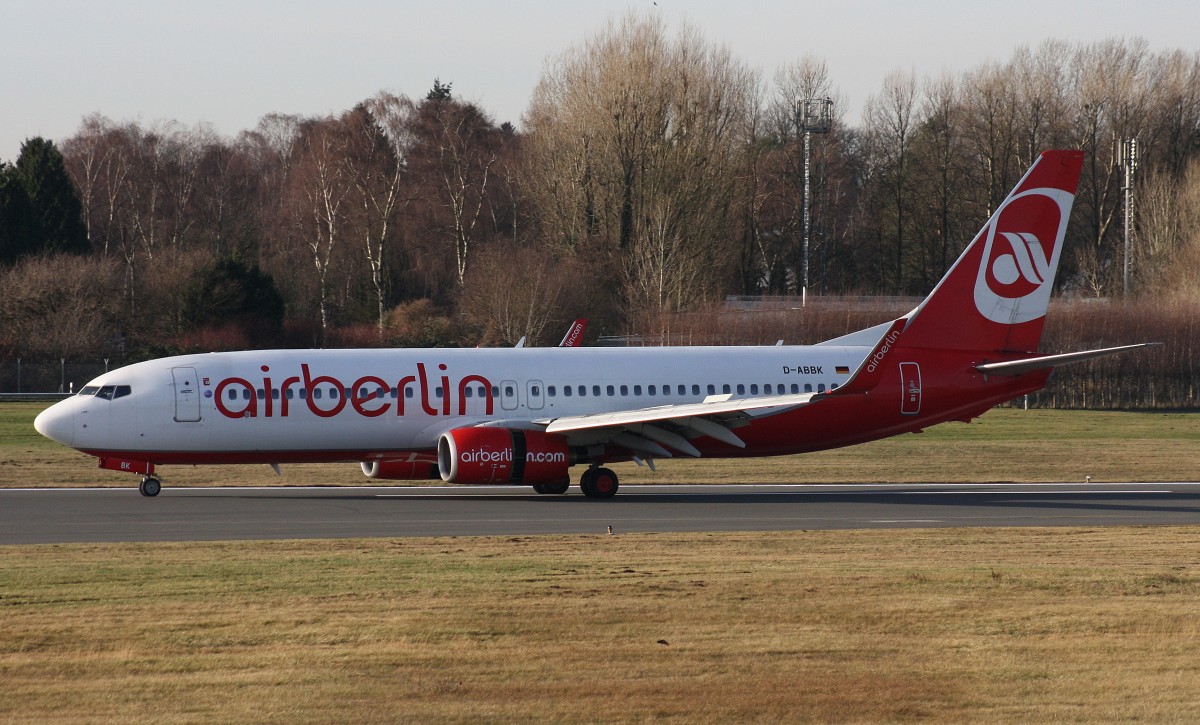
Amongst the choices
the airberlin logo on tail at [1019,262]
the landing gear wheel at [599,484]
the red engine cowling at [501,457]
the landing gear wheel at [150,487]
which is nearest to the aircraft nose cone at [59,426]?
the landing gear wheel at [150,487]

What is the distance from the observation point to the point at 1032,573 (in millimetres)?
18031

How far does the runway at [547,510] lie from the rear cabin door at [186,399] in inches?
66.3

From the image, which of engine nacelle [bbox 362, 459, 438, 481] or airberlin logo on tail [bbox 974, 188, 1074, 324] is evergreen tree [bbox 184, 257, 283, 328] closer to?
engine nacelle [bbox 362, 459, 438, 481]

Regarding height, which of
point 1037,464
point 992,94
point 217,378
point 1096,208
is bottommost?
point 1037,464

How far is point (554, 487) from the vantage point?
31219mm

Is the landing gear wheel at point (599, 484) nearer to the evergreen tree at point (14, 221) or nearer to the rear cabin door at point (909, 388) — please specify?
the rear cabin door at point (909, 388)

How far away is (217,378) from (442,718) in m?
20.0

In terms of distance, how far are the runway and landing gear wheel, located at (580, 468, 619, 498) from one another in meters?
0.28

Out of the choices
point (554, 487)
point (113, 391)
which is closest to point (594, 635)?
point (554, 487)

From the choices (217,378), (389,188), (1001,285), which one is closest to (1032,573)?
(1001,285)

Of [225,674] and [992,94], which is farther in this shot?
[992,94]

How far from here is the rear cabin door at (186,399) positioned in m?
29.5

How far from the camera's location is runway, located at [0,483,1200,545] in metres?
23.9

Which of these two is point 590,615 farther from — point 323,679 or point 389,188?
point 389,188
